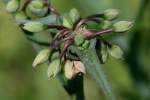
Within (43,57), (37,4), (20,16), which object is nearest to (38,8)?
(37,4)

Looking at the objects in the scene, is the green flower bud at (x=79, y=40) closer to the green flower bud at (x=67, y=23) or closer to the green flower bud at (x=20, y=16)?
the green flower bud at (x=67, y=23)

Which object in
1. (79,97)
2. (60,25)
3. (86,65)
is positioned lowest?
(79,97)

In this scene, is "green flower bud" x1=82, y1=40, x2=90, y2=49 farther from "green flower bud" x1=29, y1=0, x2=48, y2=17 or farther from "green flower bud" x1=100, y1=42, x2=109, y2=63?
"green flower bud" x1=29, y1=0, x2=48, y2=17

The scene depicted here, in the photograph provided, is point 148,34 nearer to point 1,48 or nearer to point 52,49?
point 1,48

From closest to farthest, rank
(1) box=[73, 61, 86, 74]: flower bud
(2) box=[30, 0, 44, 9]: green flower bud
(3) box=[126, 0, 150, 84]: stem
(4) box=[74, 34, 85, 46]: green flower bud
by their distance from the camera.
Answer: (4) box=[74, 34, 85, 46]: green flower bud, (1) box=[73, 61, 86, 74]: flower bud, (2) box=[30, 0, 44, 9]: green flower bud, (3) box=[126, 0, 150, 84]: stem

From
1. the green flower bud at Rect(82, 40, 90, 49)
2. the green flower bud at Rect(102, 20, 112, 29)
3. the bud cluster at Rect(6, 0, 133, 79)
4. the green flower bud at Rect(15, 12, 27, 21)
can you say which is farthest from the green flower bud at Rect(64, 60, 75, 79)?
the green flower bud at Rect(15, 12, 27, 21)

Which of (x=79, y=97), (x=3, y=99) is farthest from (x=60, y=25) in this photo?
(x=3, y=99)

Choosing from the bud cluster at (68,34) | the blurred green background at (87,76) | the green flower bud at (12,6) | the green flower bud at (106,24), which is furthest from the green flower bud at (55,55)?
the blurred green background at (87,76)
